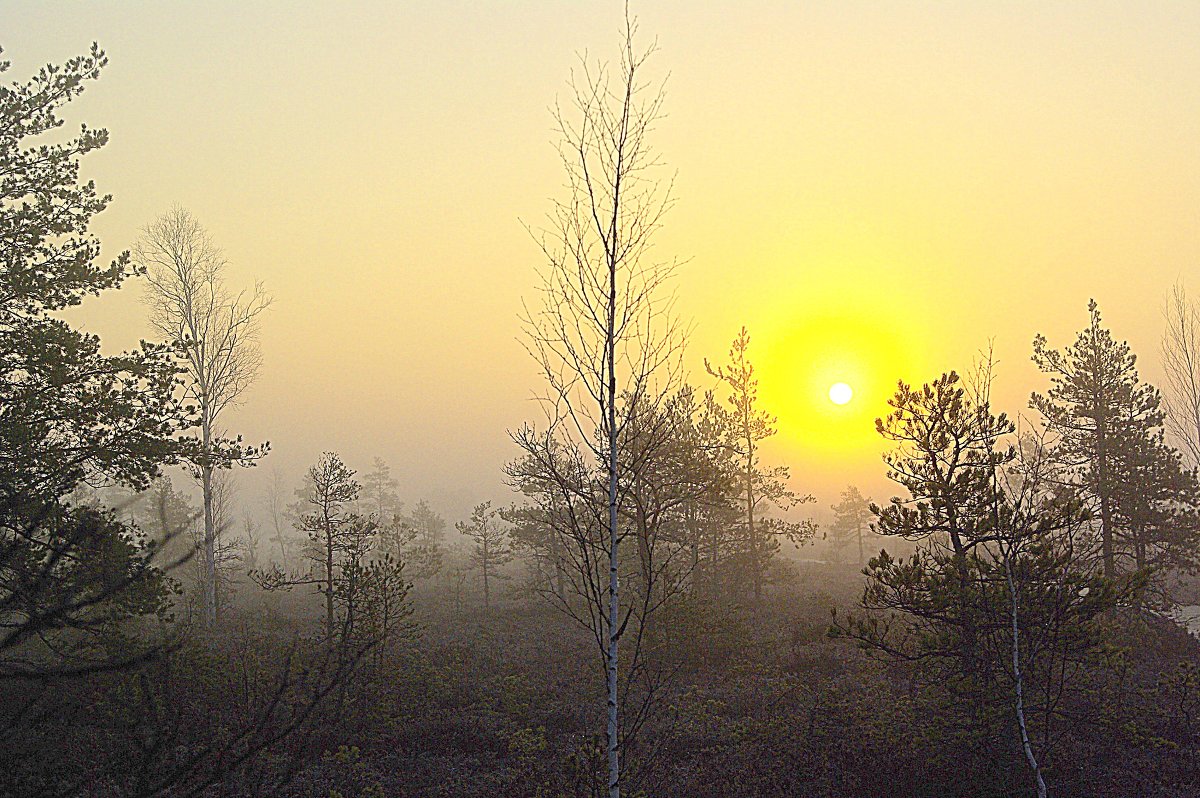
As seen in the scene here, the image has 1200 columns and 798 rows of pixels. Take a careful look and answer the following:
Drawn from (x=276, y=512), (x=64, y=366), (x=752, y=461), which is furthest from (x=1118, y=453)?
(x=276, y=512)

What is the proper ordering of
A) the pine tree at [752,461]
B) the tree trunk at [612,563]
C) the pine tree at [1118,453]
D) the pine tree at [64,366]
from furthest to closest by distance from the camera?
the pine tree at [752,461]
the pine tree at [1118,453]
the pine tree at [64,366]
the tree trunk at [612,563]

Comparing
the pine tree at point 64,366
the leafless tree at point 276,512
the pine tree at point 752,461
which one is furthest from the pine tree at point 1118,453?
the leafless tree at point 276,512

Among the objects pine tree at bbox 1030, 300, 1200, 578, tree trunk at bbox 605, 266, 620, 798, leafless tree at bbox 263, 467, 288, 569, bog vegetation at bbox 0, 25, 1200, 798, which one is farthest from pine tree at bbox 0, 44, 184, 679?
leafless tree at bbox 263, 467, 288, 569

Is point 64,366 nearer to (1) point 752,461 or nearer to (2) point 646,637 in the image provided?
(2) point 646,637

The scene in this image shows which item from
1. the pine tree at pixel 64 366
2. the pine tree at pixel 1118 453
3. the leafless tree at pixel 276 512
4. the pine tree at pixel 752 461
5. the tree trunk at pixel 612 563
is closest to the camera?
the tree trunk at pixel 612 563

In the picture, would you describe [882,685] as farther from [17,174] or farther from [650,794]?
[17,174]

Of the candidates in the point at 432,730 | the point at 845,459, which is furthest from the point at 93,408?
the point at 845,459

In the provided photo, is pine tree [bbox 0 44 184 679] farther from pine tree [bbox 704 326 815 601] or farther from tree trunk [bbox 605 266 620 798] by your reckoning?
pine tree [bbox 704 326 815 601]

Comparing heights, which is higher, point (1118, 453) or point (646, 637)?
point (1118, 453)

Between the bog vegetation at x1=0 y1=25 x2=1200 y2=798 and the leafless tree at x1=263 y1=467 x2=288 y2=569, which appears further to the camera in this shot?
the leafless tree at x1=263 y1=467 x2=288 y2=569

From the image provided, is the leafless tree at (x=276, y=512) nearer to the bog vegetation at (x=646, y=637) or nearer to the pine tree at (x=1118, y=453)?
the bog vegetation at (x=646, y=637)

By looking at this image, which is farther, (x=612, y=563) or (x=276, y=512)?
(x=276, y=512)

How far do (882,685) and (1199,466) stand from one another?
1294cm

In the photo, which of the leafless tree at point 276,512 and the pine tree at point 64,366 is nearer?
the pine tree at point 64,366
